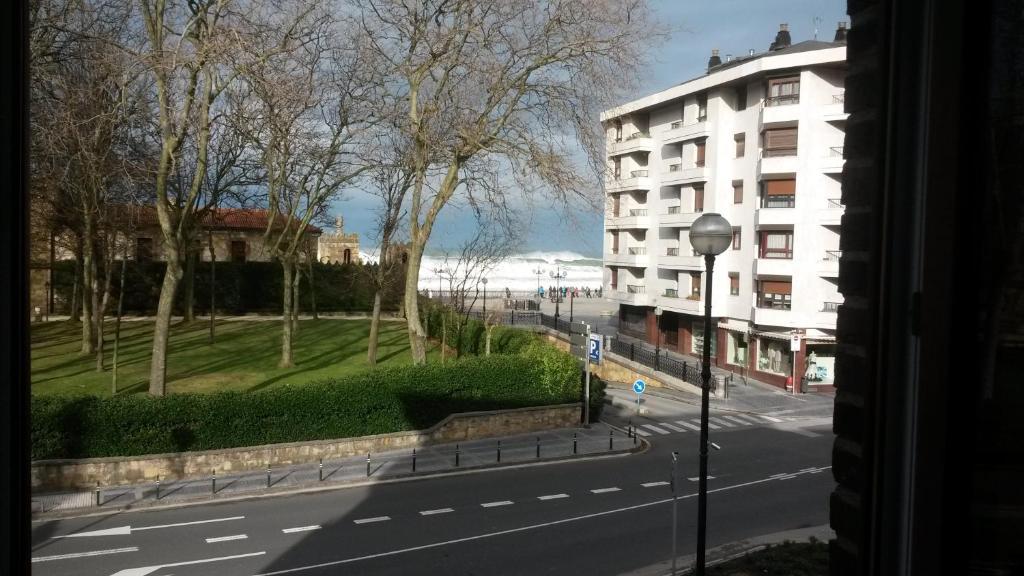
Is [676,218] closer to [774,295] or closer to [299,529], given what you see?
[774,295]

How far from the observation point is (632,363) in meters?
27.6

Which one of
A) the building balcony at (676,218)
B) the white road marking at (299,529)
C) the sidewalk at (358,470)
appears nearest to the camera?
the white road marking at (299,529)

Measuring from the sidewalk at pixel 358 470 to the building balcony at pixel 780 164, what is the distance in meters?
7.39

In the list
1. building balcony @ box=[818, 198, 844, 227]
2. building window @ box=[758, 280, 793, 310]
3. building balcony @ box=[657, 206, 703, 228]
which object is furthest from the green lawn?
building balcony @ box=[818, 198, 844, 227]

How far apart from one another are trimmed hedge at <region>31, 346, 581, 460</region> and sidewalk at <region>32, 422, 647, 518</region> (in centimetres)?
74

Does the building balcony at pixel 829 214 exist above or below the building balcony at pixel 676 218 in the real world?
below

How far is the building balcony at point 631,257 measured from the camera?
97.0 ft

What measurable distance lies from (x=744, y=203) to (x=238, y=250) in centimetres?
3096

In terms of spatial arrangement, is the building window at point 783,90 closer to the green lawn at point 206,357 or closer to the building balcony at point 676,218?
the building balcony at point 676,218

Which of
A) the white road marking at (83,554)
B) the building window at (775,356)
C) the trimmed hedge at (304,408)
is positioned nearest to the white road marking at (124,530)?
the white road marking at (83,554)

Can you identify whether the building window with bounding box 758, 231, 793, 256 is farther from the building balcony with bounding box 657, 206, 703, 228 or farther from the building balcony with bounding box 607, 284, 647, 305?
the building balcony with bounding box 607, 284, 647, 305

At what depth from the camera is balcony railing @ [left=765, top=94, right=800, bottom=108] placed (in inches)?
746

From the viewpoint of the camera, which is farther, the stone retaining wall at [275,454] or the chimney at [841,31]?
the chimney at [841,31]

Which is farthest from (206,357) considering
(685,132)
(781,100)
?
(781,100)
